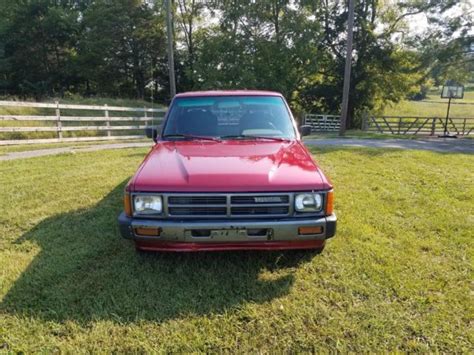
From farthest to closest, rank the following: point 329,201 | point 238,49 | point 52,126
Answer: point 238,49 → point 52,126 → point 329,201

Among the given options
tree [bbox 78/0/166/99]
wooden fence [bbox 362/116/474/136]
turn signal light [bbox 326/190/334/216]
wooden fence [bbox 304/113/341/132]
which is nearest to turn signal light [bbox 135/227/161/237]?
turn signal light [bbox 326/190/334/216]

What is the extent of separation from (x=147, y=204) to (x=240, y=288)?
98 cm

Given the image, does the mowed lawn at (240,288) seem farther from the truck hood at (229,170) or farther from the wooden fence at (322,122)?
the wooden fence at (322,122)

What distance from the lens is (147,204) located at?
8.10 feet

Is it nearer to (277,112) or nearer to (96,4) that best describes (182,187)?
(277,112)

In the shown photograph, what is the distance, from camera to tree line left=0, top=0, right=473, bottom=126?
21.9 m

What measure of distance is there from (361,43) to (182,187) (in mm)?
25436

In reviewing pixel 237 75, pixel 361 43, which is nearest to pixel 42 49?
pixel 237 75

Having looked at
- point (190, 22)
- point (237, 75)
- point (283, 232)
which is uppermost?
point (190, 22)

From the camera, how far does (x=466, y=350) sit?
1.95 metres

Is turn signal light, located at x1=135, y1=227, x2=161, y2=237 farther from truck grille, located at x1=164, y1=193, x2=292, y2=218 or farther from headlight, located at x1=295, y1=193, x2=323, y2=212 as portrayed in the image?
headlight, located at x1=295, y1=193, x2=323, y2=212

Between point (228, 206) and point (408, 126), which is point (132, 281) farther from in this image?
point (408, 126)

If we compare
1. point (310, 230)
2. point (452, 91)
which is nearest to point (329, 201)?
point (310, 230)

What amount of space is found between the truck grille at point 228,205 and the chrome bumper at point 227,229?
0.06 meters
